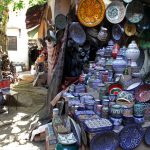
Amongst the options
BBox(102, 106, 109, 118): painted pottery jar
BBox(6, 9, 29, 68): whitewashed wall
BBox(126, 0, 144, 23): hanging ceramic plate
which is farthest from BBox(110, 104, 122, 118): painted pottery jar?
BBox(6, 9, 29, 68): whitewashed wall

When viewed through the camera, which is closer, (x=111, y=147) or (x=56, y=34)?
(x=111, y=147)

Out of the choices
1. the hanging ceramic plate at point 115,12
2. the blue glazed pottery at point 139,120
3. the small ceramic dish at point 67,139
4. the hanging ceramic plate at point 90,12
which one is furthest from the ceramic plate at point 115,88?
the hanging ceramic plate at point 90,12

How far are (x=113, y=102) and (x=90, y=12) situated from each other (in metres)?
2.08

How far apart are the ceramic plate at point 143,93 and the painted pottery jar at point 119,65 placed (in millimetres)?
426

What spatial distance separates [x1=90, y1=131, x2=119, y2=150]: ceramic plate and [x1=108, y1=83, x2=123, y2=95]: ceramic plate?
2.47ft

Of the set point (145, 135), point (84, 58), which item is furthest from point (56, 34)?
point (145, 135)

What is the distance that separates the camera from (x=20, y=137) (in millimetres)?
4887

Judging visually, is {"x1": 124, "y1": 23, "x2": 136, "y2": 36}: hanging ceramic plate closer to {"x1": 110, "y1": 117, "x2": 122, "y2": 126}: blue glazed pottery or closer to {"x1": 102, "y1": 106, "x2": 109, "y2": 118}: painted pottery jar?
{"x1": 102, "y1": 106, "x2": 109, "y2": 118}: painted pottery jar

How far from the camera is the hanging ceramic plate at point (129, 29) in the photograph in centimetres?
500

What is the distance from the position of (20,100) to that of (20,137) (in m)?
2.69

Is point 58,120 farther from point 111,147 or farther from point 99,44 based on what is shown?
point 99,44

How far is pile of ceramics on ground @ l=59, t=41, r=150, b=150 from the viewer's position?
3418 millimetres

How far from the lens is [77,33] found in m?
5.43

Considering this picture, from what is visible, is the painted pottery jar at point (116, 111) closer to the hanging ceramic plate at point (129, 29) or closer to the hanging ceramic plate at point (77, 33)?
the hanging ceramic plate at point (129, 29)
